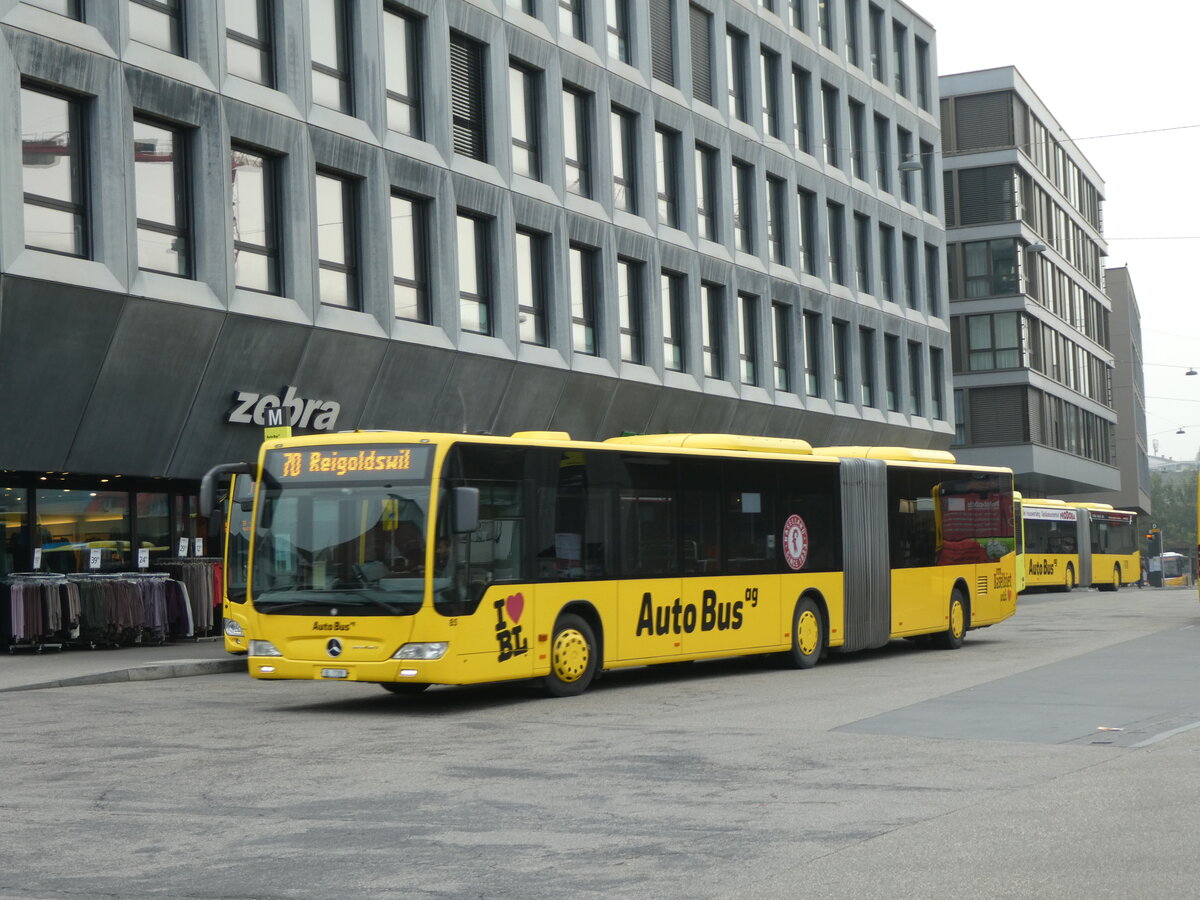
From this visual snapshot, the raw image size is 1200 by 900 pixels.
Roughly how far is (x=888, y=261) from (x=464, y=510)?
33962 millimetres

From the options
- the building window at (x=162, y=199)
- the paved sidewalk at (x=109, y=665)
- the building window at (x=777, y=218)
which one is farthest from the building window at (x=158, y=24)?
the building window at (x=777, y=218)

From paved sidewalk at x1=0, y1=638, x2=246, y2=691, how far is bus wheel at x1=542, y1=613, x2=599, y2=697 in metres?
5.56

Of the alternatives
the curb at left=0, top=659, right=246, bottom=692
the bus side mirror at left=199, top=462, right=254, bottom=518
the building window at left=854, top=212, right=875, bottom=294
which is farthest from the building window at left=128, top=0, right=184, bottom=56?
the building window at left=854, top=212, right=875, bottom=294

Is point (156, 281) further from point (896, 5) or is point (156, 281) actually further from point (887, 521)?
point (896, 5)

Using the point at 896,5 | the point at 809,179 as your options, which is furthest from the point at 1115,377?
the point at 809,179

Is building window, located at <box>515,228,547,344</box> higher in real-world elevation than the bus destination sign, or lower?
higher

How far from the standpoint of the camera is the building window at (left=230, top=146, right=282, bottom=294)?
24.1 metres

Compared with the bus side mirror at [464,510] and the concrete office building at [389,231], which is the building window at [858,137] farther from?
the bus side mirror at [464,510]

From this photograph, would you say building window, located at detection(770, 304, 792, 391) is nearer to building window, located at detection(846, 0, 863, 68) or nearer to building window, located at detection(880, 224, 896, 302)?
building window, located at detection(880, 224, 896, 302)

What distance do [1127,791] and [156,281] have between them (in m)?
16.0

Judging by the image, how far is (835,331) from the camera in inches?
1713

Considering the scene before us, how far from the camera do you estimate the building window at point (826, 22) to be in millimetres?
43850

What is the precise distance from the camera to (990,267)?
2586 inches

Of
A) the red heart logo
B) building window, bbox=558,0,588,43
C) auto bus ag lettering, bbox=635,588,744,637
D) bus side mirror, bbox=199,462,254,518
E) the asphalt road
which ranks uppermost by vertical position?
building window, bbox=558,0,588,43
